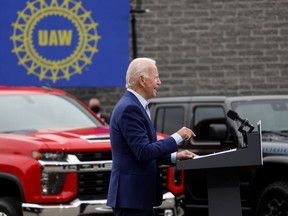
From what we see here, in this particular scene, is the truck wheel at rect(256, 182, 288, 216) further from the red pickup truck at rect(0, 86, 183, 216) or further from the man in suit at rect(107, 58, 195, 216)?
the man in suit at rect(107, 58, 195, 216)

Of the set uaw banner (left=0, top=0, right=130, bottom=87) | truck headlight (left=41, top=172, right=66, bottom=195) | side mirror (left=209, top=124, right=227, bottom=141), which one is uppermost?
uaw banner (left=0, top=0, right=130, bottom=87)

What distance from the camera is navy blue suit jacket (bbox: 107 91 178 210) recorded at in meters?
6.16

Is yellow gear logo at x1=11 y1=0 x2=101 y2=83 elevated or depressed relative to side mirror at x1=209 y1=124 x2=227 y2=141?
elevated

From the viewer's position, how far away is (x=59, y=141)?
9477 millimetres

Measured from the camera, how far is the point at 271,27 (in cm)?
1772

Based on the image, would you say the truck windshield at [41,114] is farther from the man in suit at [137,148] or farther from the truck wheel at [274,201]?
the man in suit at [137,148]

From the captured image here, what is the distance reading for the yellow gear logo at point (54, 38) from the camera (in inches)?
595

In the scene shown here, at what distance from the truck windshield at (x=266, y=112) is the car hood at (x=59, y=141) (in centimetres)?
197

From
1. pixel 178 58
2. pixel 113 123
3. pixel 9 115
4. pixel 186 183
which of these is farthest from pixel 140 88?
pixel 178 58

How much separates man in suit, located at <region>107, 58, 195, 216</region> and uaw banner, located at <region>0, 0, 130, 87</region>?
859cm

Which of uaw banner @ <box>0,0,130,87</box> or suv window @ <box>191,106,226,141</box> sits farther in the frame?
uaw banner @ <box>0,0,130,87</box>

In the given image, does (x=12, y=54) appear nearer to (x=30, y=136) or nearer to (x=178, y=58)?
(x=178, y=58)

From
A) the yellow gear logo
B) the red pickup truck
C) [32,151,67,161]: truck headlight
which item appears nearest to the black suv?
the red pickup truck

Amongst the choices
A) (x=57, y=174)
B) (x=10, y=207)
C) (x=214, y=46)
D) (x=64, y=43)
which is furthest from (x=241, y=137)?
(x=214, y=46)
